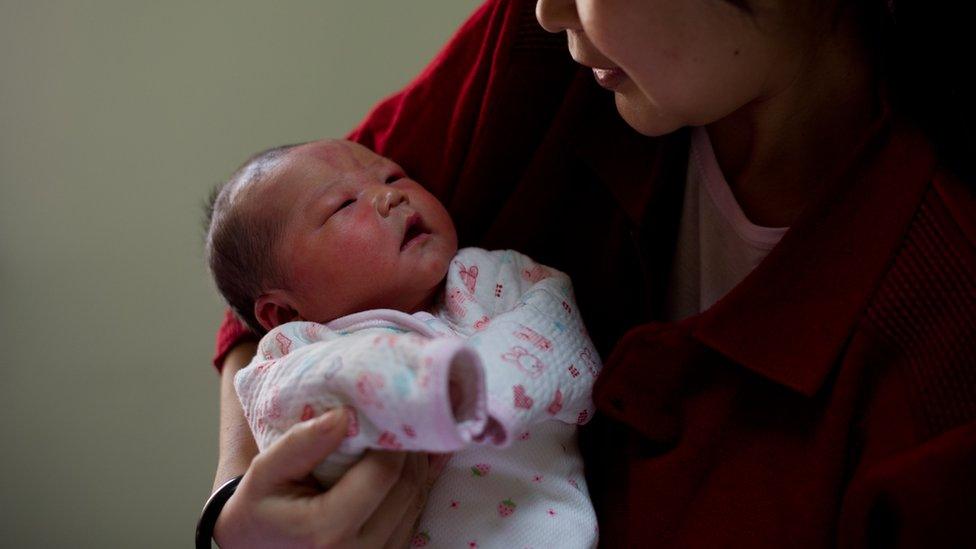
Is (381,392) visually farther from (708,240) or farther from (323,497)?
(708,240)

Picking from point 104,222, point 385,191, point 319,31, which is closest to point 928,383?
point 385,191

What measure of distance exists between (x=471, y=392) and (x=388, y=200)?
0.39m

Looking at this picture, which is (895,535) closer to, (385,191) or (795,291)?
(795,291)

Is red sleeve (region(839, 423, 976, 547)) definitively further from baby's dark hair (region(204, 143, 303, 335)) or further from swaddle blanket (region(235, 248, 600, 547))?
baby's dark hair (region(204, 143, 303, 335))

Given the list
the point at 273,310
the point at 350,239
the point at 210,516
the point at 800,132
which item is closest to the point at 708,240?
the point at 800,132

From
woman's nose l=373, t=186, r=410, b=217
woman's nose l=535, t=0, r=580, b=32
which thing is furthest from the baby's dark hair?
woman's nose l=535, t=0, r=580, b=32

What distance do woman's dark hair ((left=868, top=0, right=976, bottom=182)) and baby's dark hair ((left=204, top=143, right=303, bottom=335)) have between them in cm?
71

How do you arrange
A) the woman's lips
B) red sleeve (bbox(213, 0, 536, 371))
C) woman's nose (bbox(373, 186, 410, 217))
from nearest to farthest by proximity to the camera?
1. the woman's lips
2. woman's nose (bbox(373, 186, 410, 217))
3. red sleeve (bbox(213, 0, 536, 371))

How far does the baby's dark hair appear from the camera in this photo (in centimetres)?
107

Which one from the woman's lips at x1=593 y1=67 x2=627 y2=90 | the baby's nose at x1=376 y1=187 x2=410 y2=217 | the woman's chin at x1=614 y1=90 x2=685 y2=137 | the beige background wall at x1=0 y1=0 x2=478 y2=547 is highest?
the woman's lips at x1=593 y1=67 x2=627 y2=90

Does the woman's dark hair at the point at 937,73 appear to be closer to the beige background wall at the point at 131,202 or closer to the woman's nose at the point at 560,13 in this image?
the woman's nose at the point at 560,13

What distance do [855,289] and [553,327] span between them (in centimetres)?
31

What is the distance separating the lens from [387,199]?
107 centimetres

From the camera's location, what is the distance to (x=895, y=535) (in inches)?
31.7
